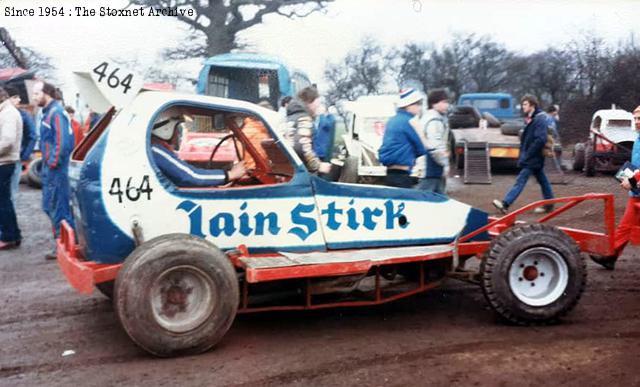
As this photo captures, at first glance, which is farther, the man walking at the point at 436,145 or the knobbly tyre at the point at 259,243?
the man walking at the point at 436,145

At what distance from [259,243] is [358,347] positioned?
0.94 metres

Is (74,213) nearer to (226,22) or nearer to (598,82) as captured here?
(226,22)

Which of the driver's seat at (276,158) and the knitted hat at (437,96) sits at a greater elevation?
the knitted hat at (437,96)

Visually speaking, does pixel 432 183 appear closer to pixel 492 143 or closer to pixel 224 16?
pixel 492 143

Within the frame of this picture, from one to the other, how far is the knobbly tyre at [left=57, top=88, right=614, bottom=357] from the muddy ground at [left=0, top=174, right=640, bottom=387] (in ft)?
0.64

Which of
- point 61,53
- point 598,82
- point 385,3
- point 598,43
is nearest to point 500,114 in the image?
point 598,82

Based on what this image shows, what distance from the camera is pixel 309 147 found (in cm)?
523

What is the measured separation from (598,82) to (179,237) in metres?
13.6

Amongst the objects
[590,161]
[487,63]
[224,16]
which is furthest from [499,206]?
[487,63]

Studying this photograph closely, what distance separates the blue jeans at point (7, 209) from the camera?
761cm

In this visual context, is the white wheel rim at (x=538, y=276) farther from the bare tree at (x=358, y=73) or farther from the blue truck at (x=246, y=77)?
the bare tree at (x=358, y=73)

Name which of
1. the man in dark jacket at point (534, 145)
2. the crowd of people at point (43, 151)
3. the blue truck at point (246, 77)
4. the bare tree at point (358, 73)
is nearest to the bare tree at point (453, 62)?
the bare tree at point (358, 73)

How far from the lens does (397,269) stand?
4797 millimetres

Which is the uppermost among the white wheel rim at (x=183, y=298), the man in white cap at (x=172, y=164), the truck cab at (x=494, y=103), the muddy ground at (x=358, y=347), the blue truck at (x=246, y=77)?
the blue truck at (x=246, y=77)
